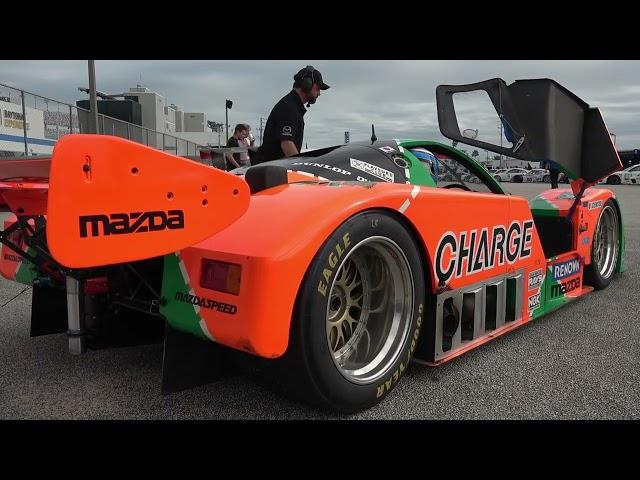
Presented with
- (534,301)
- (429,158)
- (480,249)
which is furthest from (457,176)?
(534,301)

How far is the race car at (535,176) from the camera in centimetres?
4061

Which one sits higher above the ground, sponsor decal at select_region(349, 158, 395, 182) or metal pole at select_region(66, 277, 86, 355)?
sponsor decal at select_region(349, 158, 395, 182)

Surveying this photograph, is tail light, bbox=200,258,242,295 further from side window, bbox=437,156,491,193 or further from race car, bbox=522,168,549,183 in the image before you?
race car, bbox=522,168,549,183

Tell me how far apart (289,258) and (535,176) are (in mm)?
44160

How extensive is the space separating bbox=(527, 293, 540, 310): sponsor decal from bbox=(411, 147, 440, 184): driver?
958 mm

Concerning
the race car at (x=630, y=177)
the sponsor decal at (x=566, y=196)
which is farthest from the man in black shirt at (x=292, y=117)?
the race car at (x=630, y=177)

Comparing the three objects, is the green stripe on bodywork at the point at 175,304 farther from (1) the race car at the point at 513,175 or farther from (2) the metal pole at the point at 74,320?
(1) the race car at the point at 513,175

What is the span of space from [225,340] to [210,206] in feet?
1.55

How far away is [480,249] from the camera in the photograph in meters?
2.77

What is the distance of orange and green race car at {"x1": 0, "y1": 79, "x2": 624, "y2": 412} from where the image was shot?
61.9 inches

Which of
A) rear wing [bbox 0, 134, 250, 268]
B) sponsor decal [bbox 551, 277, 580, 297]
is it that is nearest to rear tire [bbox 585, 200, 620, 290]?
sponsor decal [bbox 551, 277, 580, 297]

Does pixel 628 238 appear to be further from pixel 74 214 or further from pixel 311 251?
pixel 74 214

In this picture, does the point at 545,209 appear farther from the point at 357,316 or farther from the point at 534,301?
the point at 357,316

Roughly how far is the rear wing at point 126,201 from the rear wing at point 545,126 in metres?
2.51
